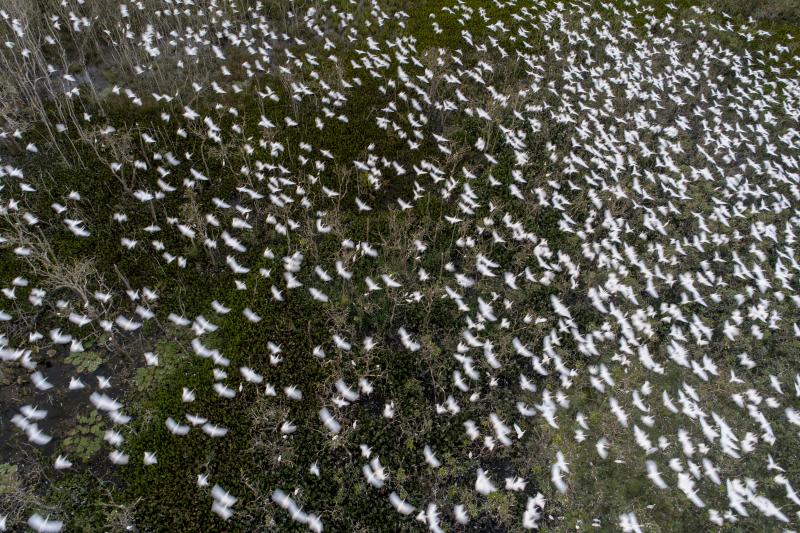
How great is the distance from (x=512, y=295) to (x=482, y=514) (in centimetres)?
437

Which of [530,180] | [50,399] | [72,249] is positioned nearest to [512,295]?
[530,180]

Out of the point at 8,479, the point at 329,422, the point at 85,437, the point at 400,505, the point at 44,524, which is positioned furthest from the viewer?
the point at 329,422

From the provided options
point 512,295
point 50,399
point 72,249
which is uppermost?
point 512,295

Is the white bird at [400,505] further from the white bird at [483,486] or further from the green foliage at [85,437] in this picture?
the green foliage at [85,437]

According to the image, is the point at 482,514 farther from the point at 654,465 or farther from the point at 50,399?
the point at 50,399

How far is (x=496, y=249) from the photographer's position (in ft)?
34.1

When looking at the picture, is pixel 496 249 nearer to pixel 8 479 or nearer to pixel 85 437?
pixel 85 437

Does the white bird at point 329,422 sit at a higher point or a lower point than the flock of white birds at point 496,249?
lower

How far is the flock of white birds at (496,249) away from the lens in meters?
7.49

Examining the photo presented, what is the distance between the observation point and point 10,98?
1138 centimetres

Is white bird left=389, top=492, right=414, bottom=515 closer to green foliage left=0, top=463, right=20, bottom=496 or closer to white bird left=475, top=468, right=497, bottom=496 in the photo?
white bird left=475, top=468, right=497, bottom=496

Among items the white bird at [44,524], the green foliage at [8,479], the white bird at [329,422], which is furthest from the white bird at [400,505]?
the green foliage at [8,479]

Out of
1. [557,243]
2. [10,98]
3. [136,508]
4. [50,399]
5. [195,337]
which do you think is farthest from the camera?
[10,98]

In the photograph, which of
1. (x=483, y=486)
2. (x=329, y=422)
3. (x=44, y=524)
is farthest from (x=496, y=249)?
(x=44, y=524)
